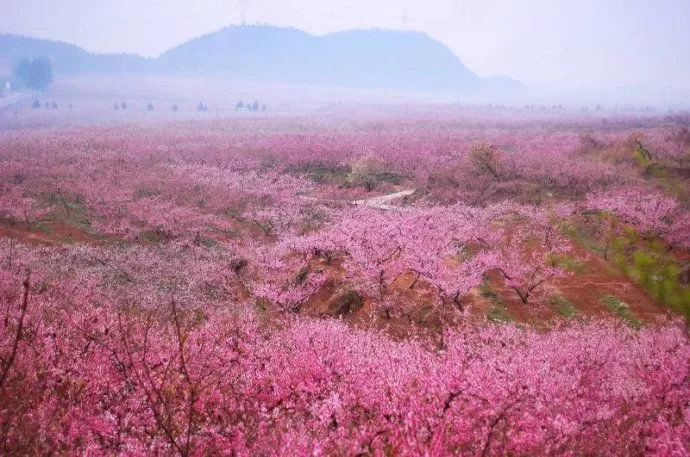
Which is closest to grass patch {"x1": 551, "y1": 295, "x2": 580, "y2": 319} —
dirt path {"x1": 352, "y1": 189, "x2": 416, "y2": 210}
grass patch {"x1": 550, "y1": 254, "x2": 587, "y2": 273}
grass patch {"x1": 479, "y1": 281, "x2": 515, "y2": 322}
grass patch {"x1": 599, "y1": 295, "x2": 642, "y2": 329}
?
grass patch {"x1": 599, "y1": 295, "x2": 642, "y2": 329}

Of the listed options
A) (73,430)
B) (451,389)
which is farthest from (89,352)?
(451,389)

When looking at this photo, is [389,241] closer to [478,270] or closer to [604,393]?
[478,270]

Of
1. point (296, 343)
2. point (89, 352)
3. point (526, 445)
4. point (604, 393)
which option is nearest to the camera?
point (526, 445)

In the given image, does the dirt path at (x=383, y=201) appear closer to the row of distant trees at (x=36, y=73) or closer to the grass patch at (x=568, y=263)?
the grass patch at (x=568, y=263)

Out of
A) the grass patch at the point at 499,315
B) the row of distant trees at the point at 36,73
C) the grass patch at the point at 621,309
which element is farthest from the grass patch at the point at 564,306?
the row of distant trees at the point at 36,73

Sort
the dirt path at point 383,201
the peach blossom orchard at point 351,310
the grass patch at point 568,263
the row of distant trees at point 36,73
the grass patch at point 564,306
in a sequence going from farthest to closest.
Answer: the row of distant trees at point 36,73, the dirt path at point 383,201, the grass patch at point 568,263, the grass patch at point 564,306, the peach blossom orchard at point 351,310

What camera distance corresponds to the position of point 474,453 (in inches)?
380

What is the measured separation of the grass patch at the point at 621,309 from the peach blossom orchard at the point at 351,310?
15 centimetres

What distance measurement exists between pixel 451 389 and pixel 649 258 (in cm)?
2418

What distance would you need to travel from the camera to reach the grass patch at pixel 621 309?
22.1 m

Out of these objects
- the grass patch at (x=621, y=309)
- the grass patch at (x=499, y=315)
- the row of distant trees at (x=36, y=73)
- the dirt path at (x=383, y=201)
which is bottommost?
the grass patch at (x=621, y=309)

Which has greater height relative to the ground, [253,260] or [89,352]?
[89,352]

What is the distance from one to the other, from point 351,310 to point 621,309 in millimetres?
13724

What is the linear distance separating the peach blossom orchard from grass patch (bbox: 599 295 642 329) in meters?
0.15
